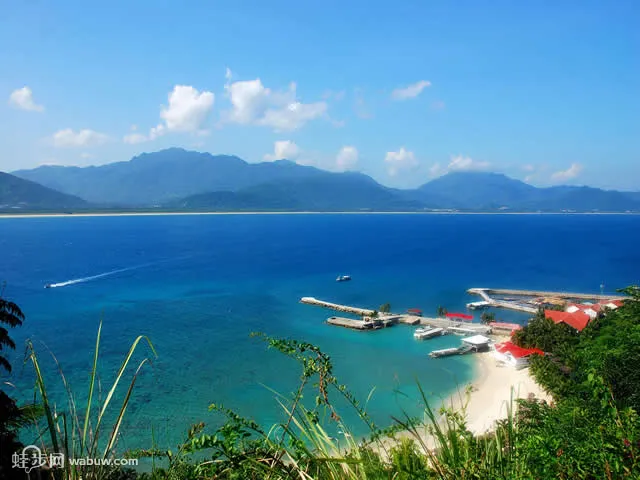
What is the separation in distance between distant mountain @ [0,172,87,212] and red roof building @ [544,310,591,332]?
7042 inches

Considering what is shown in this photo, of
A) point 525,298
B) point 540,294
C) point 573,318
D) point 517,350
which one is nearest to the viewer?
point 517,350

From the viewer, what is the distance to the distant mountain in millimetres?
158875

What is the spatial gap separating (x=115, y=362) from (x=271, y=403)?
32.6ft

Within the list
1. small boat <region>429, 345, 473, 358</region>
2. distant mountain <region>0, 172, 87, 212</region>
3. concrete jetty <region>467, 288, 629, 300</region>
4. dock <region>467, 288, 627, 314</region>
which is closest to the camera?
small boat <region>429, 345, 473, 358</region>

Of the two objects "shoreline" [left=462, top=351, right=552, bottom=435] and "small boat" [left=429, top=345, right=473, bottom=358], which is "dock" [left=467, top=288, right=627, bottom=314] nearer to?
Result: "small boat" [left=429, top=345, right=473, bottom=358]

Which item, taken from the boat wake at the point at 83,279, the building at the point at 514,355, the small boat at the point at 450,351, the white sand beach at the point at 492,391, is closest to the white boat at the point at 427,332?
the small boat at the point at 450,351

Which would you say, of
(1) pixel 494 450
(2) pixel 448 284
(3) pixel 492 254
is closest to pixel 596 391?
(1) pixel 494 450

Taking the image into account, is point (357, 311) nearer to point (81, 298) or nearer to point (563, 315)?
point (563, 315)

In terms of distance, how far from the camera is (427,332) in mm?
27531

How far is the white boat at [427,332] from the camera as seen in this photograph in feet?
89.7

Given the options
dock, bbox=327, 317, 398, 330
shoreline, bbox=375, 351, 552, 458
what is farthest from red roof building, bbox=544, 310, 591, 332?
dock, bbox=327, 317, 398, 330

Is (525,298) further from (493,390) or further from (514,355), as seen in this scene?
(493,390)

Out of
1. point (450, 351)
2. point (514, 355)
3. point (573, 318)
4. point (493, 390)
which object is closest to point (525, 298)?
point (573, 318)

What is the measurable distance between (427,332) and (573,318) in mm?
8921
